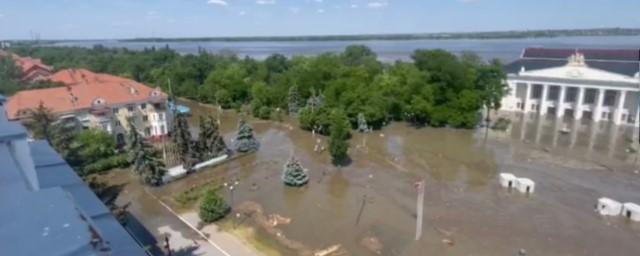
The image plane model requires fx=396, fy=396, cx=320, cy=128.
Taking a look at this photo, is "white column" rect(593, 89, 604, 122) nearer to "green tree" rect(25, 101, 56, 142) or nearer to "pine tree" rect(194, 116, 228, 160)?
"pine tree" rect(194, 116, 228, 160)

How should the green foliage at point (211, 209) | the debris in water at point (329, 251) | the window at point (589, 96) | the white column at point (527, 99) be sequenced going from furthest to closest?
the white column at point (527, 99) < the window at point (589, 96) < the green foliage at point (211, 209) < the debris in water at point (329, 251)

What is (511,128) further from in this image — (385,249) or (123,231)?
(123,231)

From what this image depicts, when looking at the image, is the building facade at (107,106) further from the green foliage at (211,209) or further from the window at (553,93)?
the window at (553,93)

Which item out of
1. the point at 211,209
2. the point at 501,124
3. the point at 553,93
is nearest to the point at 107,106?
the point at 211,209

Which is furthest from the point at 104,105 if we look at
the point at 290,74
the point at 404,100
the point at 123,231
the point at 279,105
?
the point at 123,231

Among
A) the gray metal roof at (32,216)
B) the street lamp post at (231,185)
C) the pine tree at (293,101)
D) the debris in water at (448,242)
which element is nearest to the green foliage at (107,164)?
the street lamp post at (231,185)

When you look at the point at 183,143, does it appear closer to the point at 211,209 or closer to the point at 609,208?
the point at 211,209

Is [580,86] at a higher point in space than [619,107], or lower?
higher
